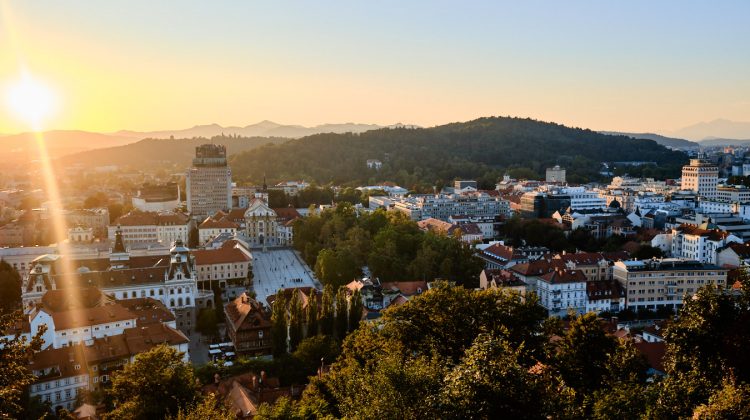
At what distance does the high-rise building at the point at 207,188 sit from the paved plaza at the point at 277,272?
21464mm

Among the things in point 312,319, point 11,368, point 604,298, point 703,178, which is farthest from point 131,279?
point 703,178

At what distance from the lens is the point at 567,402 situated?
1227 centimetres

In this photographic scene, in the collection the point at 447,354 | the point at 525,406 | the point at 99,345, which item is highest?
the point at 525,406

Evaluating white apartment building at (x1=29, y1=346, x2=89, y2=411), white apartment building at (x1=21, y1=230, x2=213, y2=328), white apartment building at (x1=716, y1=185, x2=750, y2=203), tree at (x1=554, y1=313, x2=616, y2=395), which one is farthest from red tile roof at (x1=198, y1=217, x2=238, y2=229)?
white apartment building at (x1=716, y1=185, x2=750, y2=203)

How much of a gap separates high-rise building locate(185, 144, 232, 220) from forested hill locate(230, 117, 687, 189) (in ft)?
75.7

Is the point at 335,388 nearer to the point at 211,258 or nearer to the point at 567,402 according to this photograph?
the point at 567,402

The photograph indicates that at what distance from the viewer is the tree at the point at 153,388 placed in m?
17.5

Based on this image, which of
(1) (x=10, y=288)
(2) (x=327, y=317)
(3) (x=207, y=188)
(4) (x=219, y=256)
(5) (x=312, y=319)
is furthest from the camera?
(3) (x=207, y=188)

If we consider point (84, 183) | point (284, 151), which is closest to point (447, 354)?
point (284, 151)

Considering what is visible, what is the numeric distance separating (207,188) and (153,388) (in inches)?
2581

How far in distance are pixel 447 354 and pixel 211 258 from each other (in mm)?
30060

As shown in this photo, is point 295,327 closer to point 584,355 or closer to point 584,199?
point 584,355

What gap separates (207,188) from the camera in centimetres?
8131

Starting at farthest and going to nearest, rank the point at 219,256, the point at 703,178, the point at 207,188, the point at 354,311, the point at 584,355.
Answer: the point at 703,178, the point at 207,188, the point at 219,256, the point at 354,311, the point at 584,355
